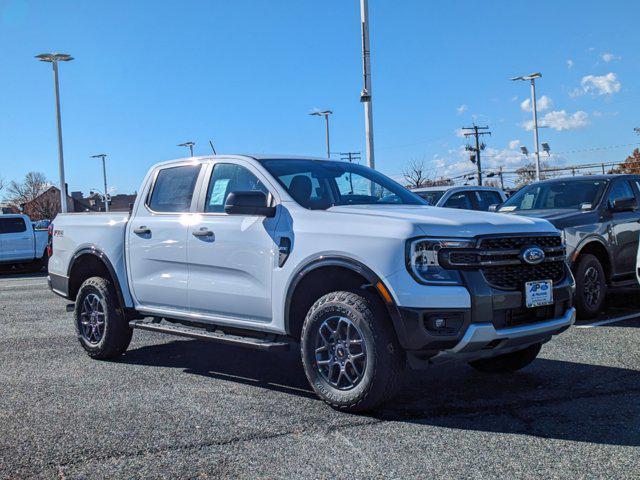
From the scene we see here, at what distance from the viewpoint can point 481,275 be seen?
174 inches

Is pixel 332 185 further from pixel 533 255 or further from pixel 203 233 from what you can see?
pixel 533 255

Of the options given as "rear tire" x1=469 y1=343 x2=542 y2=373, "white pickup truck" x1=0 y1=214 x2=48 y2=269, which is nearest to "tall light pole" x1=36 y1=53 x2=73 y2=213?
"white pickup truck" x1=0 y1=214 x2=48 y2=269

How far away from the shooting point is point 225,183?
581 centimetres

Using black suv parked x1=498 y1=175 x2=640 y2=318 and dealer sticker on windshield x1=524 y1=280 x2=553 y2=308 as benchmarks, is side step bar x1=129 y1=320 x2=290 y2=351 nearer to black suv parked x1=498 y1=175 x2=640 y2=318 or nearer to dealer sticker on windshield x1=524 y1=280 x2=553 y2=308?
dealer sticker on windshield x1=524 y1=280 x2=553 y2=308

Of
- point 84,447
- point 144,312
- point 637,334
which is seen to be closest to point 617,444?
point 84,447

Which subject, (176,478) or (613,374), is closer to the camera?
(176,478)

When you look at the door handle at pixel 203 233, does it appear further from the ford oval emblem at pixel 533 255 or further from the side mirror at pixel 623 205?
the side mirror at pixel 623 205

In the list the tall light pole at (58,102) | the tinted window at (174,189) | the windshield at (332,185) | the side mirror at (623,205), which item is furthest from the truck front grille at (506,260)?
the tall light pole at (58,102)

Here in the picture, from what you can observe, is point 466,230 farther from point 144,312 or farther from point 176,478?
point 144,312

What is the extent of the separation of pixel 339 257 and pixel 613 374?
102 inches

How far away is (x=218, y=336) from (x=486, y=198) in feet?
Result: 38.8

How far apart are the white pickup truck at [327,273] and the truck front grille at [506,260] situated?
11mm

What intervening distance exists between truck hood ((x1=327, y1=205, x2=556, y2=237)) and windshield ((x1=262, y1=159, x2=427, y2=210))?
0.29 m

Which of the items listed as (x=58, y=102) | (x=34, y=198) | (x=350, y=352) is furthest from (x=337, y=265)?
(x=34, y=198)
